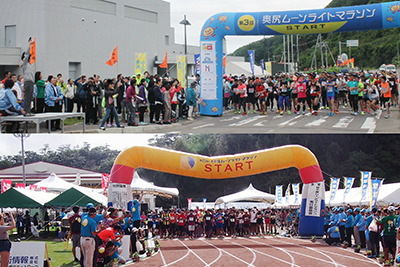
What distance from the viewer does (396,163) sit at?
158 feet

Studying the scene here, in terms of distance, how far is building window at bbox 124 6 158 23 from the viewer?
4180cm

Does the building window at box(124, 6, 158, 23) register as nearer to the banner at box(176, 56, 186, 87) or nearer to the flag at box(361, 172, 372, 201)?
the banner at box(176, 56, 186, 87)

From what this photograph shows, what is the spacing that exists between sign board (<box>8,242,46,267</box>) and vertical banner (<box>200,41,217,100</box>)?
12307 millimetres

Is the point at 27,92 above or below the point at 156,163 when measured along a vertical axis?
above

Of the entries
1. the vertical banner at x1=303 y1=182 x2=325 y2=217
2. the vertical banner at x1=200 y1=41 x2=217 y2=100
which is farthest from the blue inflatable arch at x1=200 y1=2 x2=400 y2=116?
the vertical banner at x1=303 y1=182 x2=325 y2=217

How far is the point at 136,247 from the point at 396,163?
4419 cm

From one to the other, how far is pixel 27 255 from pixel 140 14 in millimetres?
38457

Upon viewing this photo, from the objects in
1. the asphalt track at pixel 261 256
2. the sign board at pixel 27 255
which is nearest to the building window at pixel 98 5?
the asphalt track at pixel 261 256

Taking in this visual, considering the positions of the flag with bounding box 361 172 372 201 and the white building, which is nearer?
the flag with bounding box 361 172 372 201

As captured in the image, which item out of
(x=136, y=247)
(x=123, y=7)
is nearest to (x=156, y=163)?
(x=136, y=247)

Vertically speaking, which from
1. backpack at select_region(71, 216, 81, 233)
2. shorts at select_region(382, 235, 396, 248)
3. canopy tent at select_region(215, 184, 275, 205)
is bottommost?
canopy tent at select_region(215, 184, 275, 205)

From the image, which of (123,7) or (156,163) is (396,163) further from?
(156,163)

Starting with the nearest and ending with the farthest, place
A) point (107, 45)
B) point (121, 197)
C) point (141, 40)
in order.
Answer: point (121, 197), point (107, 45), point (141, 40)

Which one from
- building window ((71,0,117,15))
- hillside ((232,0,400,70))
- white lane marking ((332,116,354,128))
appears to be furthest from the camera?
hillside ((232,0,400,70))
